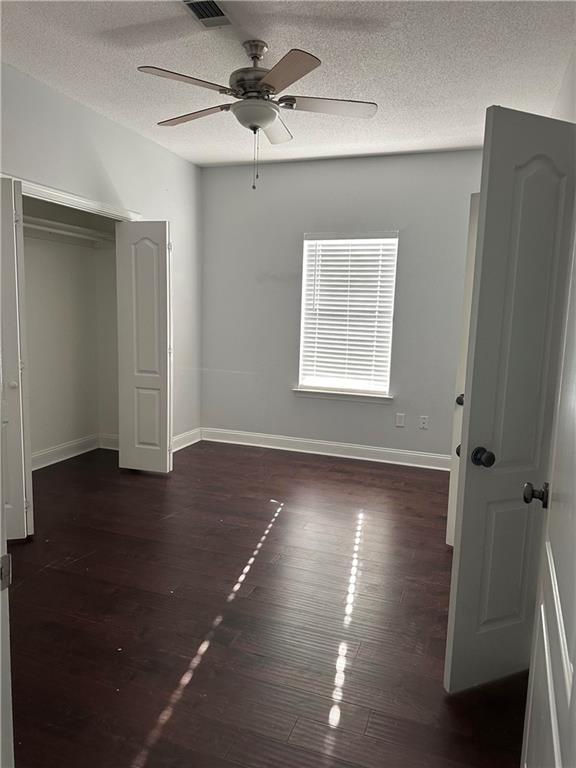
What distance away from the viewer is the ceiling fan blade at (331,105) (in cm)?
265

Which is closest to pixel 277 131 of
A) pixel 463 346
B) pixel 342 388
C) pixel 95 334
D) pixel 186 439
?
pixel 463 346

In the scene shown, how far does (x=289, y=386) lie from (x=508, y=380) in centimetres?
362

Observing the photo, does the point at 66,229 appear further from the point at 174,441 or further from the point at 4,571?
the point at 4,571

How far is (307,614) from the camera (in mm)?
2553

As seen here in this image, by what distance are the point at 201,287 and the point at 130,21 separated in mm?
3143

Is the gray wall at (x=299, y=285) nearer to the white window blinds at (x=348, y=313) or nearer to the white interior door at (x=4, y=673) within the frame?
the white window blinds at (x=348, y=313)

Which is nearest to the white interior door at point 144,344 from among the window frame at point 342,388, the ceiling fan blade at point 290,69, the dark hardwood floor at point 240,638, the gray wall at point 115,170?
the gray wall at point 115,170

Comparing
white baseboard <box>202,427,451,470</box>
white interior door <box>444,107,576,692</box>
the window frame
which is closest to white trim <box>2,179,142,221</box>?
the window frame

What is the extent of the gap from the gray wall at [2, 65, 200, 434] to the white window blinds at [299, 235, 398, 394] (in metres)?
1.24

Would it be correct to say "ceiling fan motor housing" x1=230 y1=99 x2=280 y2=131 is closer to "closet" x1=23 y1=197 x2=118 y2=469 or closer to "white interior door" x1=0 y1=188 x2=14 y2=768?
"closet" x1=23 y1=197 x2=118 y2=469

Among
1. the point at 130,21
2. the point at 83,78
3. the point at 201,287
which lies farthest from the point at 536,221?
the point at 201,287

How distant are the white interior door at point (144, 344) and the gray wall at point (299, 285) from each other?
1.29 meters

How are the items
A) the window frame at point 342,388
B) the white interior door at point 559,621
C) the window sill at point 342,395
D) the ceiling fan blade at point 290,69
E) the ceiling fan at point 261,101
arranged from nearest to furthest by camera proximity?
the white interior door at point 559,621, the ceiling fan blade at point 290,69, the ceiling fan at point 261,101, the window frame at point 342,388, the window sill at point 342,395

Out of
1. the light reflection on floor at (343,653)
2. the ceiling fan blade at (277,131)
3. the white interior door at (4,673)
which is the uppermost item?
the ceiling fan blade at (277,131)
